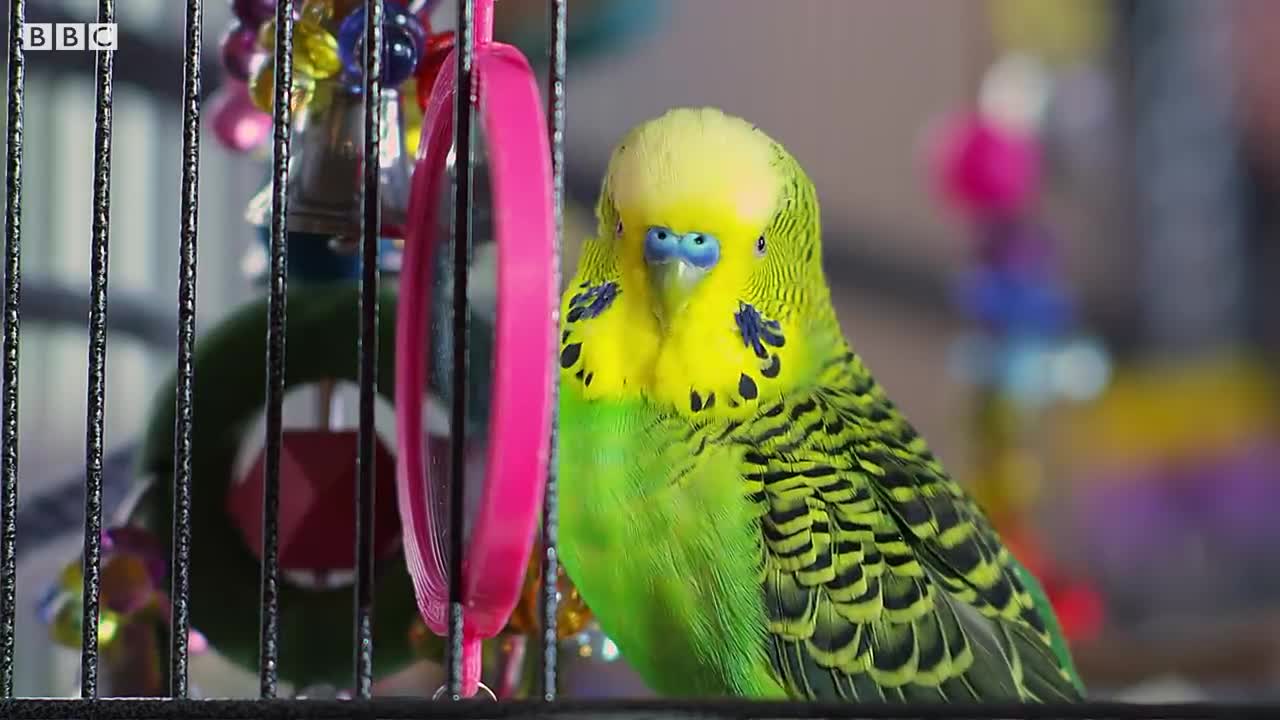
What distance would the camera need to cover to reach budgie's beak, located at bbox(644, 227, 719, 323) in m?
0.57

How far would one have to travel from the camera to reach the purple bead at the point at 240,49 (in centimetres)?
72

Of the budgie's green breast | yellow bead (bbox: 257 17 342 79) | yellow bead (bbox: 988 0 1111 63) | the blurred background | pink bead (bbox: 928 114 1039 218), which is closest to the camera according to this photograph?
the budgie's green breast

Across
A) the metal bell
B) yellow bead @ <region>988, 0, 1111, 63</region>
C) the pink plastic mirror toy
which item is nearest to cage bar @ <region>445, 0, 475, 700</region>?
the pink plastic mirror toy

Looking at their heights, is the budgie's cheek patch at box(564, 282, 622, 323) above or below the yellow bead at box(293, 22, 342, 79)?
below

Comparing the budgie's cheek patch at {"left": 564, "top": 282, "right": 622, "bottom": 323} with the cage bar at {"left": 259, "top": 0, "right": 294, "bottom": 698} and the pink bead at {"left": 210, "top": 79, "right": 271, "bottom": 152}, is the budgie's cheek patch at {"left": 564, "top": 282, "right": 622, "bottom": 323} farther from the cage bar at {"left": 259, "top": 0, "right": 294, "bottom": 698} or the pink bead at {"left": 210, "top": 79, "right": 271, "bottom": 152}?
the pink bead at {"left": 210, "top": 79, "right": 271, "bottom": 152}

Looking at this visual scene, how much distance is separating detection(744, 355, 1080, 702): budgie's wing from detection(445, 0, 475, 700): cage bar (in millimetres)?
162

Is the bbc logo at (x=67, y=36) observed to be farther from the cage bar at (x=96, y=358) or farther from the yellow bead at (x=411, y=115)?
the yellow bead at (x=411, y=115)

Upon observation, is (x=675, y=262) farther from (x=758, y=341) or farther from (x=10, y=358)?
(x=10, y=358)

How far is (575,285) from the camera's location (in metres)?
0.62

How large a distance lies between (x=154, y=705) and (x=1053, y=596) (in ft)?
3.28

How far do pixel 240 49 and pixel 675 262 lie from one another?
32cm

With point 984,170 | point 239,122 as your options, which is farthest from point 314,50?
point 984,170

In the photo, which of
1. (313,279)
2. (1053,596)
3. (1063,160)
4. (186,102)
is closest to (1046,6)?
(1063,160)

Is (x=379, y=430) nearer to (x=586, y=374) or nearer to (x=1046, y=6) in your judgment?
(x=586, y=374)
